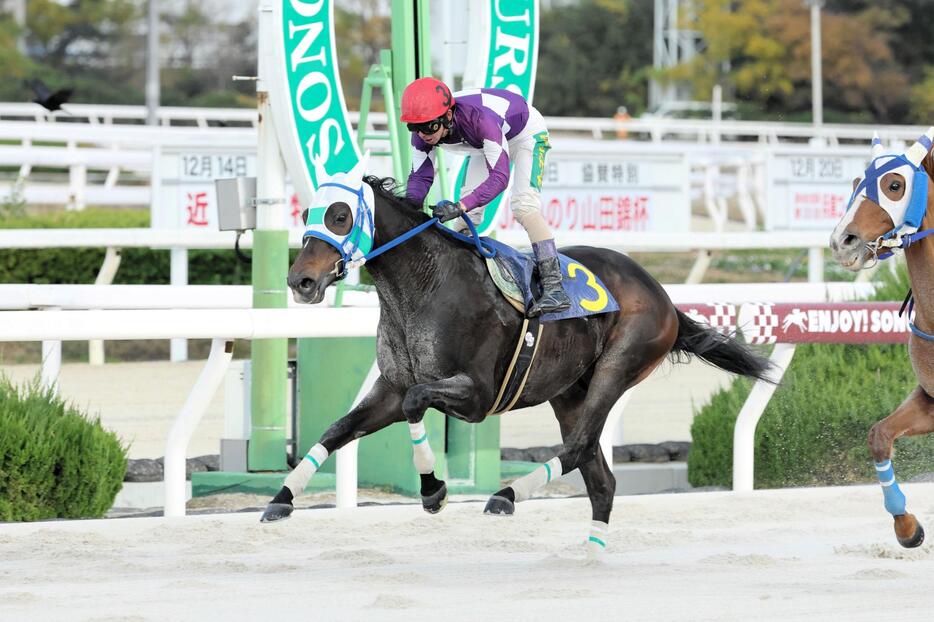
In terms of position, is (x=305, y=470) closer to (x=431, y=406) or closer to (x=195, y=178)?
(x=431, y=406)

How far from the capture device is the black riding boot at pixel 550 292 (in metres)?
5.25

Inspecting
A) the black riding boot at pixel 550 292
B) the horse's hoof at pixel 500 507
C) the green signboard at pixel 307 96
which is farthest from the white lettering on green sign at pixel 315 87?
the horse's hoof at pixel 500 507

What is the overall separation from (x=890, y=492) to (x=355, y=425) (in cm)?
176

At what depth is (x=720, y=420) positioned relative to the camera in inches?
293

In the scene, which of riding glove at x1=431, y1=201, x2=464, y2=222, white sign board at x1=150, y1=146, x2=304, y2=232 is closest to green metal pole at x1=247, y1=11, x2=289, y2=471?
riding glove at x1=431, y1=201, x2=464, y2=222

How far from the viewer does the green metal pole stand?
707 cm

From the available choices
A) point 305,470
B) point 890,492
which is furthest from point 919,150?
point 305,470

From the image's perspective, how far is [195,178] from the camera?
34.4 feet

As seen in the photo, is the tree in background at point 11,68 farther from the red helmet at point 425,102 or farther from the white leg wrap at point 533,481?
the white leg wrap at point 533,481

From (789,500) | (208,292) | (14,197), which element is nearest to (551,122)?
(14,197)

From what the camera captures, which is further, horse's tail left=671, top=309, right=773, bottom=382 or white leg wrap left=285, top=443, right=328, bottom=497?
horse's tail left=671, top=309, right=773, bottom=382

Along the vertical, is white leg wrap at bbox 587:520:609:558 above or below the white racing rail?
below

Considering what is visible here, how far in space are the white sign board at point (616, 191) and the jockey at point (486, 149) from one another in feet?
19.6

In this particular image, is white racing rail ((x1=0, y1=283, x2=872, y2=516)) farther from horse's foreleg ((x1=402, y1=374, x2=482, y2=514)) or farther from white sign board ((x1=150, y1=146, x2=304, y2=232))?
white sign board ((x1=150, y1=146, x2=304, y2=232))
